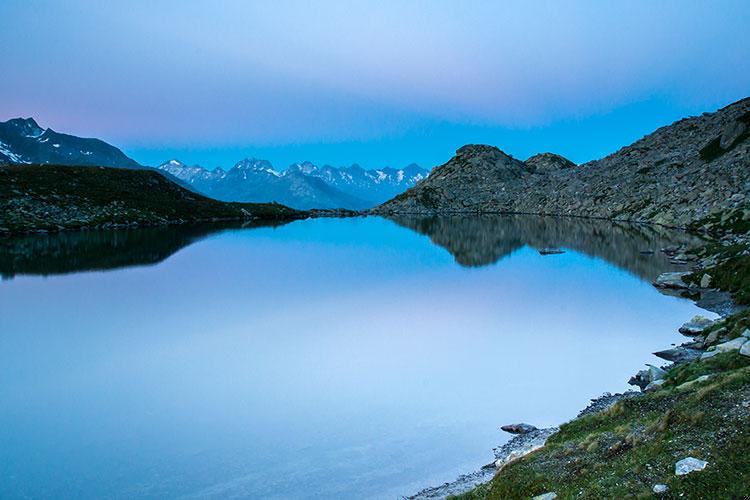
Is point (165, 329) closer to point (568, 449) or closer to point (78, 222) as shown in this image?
point (568, 449)

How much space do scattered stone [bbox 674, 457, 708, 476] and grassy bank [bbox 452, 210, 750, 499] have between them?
0.10 meters

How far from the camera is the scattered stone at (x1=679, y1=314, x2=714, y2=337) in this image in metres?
35.6

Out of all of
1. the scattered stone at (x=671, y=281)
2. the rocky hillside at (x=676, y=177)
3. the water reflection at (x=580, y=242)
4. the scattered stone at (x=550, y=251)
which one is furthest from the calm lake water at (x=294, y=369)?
the rocky hillside at (x=676, y=177)

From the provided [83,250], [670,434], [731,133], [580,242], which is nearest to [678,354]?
[670,434]

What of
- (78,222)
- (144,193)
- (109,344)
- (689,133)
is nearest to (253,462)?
(109,344)

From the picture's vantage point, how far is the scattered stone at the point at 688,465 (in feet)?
37.0

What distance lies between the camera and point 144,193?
16912 centimetres

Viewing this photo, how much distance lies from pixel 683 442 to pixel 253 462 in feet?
Result: 49.9

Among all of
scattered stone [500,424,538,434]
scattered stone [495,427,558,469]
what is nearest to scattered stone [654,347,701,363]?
scattered stone [500,424,538,434]

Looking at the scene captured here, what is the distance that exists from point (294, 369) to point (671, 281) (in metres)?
42.3

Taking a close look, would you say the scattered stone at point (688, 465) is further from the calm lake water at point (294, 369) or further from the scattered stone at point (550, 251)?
A: the scattered stone at point (550, 251)

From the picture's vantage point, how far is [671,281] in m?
53.0

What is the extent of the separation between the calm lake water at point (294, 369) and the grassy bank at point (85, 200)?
208ft

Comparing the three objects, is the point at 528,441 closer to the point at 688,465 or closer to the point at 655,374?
the point at 655,374
